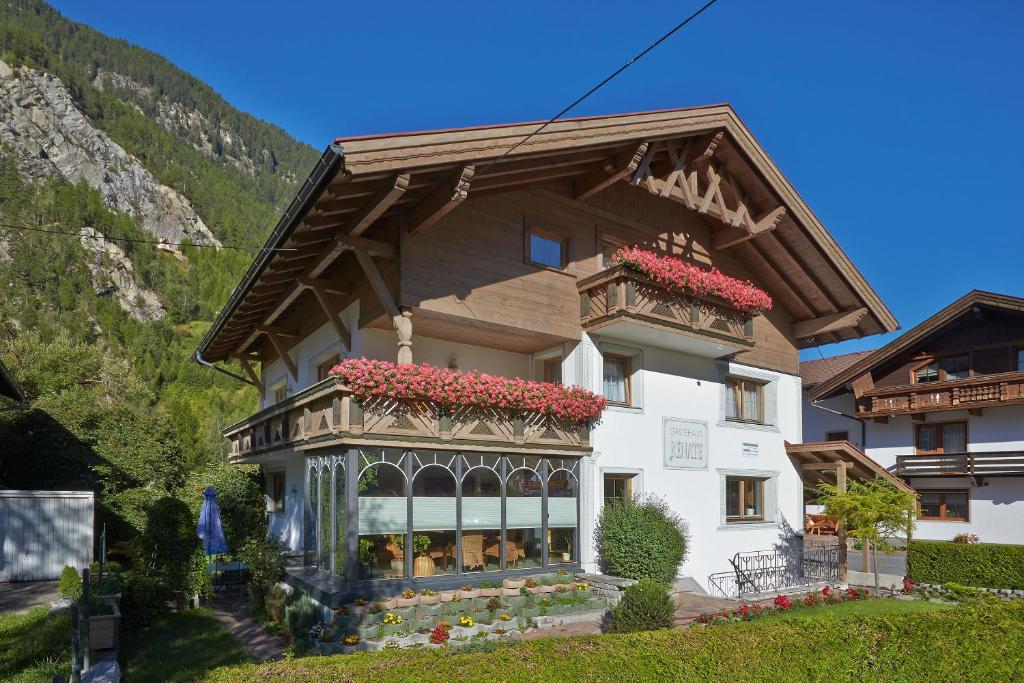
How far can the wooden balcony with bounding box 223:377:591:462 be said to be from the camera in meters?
12.7

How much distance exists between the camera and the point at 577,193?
55.7ft

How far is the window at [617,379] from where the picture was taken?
17.3 meters

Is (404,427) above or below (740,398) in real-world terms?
below

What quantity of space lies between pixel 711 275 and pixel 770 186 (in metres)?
2.88

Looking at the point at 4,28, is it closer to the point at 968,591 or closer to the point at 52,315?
the point at 52,315

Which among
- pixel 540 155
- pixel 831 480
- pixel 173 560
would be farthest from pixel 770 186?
pixel 173 560

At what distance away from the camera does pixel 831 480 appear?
22.5 m

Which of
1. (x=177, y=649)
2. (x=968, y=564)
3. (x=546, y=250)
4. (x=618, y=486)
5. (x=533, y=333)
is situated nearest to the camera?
(x=177, y=649)

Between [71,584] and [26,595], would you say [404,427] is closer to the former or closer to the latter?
[71,584]

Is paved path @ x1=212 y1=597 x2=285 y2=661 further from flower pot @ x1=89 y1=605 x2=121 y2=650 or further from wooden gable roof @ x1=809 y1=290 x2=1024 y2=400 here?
wooden gable roof @ x1=809 y1=290 x2=1024 y2=400

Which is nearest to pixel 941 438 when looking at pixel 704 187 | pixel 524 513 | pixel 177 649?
pixel 704 187

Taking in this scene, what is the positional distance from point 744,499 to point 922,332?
13510 mm

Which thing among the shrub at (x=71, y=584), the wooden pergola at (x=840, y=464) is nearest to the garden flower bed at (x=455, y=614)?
the shrub at (x=71, y=584)

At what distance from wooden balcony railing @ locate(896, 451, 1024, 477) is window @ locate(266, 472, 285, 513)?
23.0 m
